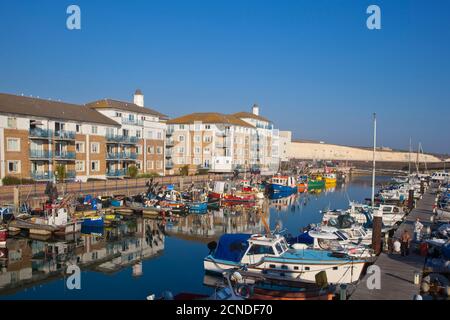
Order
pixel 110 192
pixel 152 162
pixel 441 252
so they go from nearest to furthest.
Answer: pixel 441 252 → pixel 110 192 → pixel 152 162

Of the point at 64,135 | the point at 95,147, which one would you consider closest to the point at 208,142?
the point at 95,147

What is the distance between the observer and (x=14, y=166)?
44.5 metres

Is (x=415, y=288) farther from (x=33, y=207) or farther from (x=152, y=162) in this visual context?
(x=152, y=162)

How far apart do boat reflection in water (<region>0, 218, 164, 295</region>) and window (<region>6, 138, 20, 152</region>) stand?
15.1m

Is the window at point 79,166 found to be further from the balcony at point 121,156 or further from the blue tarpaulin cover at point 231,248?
the blue tarpaulin cover at point 231,248

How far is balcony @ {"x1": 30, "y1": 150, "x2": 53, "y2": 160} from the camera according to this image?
4624 centimetres

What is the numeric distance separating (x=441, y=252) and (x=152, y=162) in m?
49.8

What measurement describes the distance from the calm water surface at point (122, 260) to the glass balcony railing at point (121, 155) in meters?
18.0

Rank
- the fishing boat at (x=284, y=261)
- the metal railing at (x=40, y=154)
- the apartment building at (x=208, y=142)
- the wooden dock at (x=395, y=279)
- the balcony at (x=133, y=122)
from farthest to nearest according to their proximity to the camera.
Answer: the apartment building at (x=208, y=142)
the balcony at (x=133, y=122)
the metal railing at (x=40, y=154)
the fishing boat at (x=284, y=261)
the wooden dock at (x=395, y=279)

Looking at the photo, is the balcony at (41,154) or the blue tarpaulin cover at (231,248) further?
the balcony at (41,154)

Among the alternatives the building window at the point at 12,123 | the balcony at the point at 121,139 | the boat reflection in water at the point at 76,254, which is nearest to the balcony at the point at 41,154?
the building window at the point at 12,123

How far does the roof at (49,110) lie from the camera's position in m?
46.0
